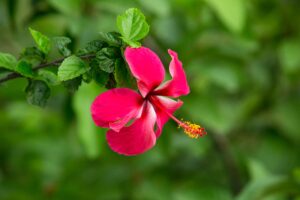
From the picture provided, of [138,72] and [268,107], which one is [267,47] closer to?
[268,107]

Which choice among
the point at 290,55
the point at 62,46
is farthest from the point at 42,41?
the point at 290,55

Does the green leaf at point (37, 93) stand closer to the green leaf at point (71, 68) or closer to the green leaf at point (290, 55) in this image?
the green leaf at point (71, 68)

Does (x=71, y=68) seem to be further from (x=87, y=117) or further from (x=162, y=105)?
(x=87, y=117)

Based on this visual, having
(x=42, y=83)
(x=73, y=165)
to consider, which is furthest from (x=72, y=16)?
(x=42, y=83)

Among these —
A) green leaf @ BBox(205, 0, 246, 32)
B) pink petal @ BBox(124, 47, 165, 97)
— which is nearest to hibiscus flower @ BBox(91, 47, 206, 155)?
pink petal @ BBox(124, 47, 165, 97)

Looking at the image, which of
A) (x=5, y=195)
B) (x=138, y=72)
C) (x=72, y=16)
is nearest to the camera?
(x=138, y=72)

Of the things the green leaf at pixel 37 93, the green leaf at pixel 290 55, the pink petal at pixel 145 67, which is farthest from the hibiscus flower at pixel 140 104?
the green leaf at pixel 290 55
